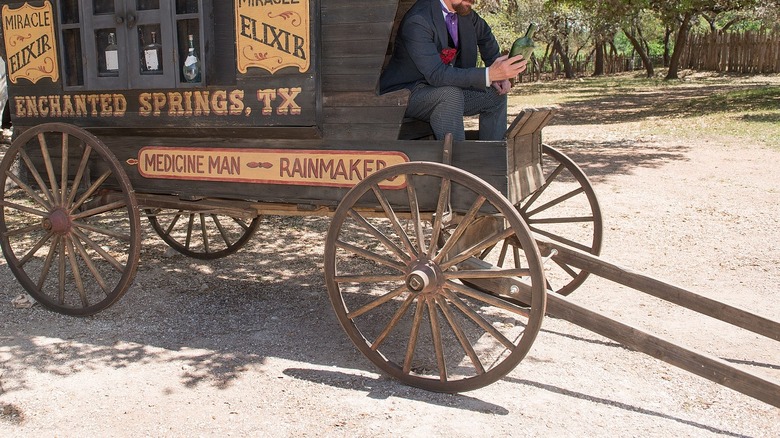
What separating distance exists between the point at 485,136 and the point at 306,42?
119 cm

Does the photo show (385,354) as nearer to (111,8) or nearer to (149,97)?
(149,97)

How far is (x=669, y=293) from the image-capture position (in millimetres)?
4008

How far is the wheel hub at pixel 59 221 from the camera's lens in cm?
487

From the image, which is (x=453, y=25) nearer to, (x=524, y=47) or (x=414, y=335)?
(x=524, y=47)

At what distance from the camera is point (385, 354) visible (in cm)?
444

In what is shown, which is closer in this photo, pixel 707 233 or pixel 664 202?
pixel 707 233

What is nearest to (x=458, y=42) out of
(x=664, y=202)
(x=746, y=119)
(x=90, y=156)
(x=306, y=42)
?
(x=306, y=42)

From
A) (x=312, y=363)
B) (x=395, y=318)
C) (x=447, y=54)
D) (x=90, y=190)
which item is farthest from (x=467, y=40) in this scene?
(x=90, y=190)

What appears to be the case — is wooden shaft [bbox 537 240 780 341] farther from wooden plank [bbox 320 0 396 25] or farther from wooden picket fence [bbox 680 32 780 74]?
wooden picket fence [bbox 680 32 780 74]

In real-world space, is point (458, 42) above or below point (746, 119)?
above

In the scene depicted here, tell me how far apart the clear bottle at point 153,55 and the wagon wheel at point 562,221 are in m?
2.39

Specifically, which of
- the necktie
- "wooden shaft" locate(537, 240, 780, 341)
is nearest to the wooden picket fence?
the necktie

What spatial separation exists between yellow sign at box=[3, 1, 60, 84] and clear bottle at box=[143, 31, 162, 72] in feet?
2.30

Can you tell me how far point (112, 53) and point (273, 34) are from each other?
122 centimetres
